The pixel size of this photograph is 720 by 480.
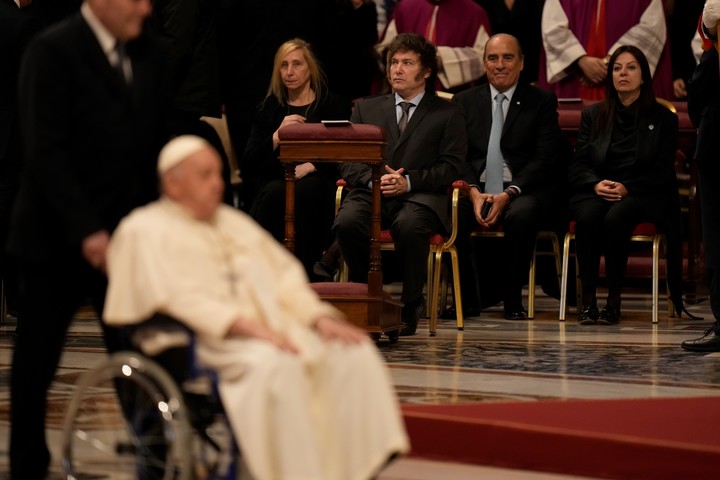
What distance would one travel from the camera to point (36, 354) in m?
3.68

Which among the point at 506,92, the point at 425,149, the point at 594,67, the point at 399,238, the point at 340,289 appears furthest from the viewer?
the point at 594,67

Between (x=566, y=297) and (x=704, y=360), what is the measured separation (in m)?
2.14

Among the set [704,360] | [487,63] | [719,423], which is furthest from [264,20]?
[719,423]

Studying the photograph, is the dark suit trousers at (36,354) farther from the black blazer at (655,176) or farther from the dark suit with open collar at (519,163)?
the black blazer at (655,176)

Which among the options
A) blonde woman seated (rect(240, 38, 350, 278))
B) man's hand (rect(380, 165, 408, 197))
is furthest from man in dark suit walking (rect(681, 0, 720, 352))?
blonde woman seated (rect(240, 38, 350, 278))

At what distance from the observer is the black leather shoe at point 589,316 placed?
7.83 meters

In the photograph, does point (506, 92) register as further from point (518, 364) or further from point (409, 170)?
point (518, 364)

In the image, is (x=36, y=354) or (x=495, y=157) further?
(x=495, y=157)

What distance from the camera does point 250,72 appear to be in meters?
8.55

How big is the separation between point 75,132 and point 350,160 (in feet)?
9.75

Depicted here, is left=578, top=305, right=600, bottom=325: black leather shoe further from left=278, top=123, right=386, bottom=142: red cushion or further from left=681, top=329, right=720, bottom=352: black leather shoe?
left=278, top=123, right=386, bottom=142: red cushion

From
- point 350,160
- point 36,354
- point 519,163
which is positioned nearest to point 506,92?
point 519,163

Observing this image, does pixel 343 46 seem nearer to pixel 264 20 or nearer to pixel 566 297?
pixel 264 20

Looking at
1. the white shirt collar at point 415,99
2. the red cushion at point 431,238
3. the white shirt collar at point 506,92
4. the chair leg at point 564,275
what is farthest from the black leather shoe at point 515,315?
the white shirt collar at point 415,99
